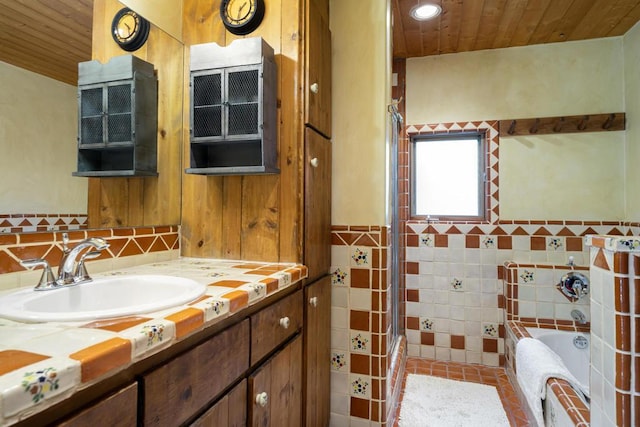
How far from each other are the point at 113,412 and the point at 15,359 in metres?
0.16

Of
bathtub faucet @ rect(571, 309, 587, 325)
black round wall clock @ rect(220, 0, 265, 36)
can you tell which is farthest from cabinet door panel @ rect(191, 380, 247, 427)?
bathtub faucet @ rect(571, 309, 587, 325)

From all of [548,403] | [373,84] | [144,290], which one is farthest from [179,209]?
[548,403]

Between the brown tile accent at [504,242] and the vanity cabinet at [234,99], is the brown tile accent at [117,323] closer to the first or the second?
the vanity cabinet at [234,99]

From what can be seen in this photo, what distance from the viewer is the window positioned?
2645 mm

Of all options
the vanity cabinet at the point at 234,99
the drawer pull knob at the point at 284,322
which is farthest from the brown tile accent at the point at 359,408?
the vanity cabinet at the point at 234,99

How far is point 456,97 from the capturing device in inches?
103

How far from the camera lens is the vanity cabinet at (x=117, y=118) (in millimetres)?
1061

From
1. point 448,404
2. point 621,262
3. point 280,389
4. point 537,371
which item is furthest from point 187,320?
point 448,404

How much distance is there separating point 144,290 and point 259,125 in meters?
0.69

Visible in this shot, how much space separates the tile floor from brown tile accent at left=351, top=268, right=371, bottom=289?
87 centimetres

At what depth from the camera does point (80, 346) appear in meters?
→ 0.50

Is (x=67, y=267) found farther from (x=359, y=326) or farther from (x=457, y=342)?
(x=457, y=342)

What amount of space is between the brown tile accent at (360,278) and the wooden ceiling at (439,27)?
1.33m

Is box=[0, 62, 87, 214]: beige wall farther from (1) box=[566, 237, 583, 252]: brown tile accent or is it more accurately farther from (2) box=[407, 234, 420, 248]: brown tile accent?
(1) box=[566, 237, 583, 252]: brown tile accent
